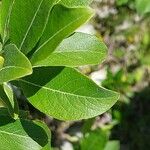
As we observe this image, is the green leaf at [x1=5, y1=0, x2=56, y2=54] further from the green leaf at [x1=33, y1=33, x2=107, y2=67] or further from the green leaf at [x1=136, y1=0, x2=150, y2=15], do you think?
the green leaf at [x1=136, y1=0, x2=150, y2=15]

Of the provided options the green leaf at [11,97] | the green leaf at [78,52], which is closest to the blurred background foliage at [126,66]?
the green leaf at [78,52]

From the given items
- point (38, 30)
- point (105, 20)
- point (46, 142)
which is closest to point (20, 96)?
point (46, 142)


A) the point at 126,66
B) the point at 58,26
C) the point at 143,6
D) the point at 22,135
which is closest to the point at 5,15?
the point at 58,26

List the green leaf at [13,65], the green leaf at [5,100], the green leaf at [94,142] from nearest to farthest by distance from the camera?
1. the green leaf at [13,65]
2. the green leaf at [5,100]
3. the green leaf at [94,142]

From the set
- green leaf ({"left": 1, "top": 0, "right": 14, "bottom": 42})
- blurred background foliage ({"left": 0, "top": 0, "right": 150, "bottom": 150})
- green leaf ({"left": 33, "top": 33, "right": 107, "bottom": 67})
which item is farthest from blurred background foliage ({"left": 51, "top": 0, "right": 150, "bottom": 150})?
green leaf ({"left": 1, "top": 0, "right": 14, "bottom": 42})

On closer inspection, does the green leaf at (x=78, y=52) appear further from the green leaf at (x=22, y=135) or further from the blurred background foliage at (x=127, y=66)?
the blurred background foliage at (x=127, y=66)

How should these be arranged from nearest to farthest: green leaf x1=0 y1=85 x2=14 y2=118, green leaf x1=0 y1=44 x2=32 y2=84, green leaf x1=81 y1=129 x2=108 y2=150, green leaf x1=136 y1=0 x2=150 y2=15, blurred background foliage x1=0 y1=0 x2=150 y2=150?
1. green leaf x1=0 y1=44 x2=32 y2=84
2. green leaf x1=0 y1=85 x2=14 y2=118
3. green leaf x1=81 y1=129 x2=108 y2=150
4. green leaf x1=136 y1=0 x2=150 y2=15
5. blurred background foliage x1=0 y1=0 x2=150 y2=150
